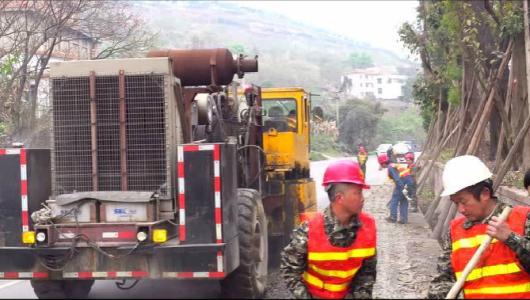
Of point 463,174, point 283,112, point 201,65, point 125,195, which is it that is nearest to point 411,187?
point 283,112

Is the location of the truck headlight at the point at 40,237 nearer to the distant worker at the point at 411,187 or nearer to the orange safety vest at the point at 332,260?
the orange safety vest at the point at 332,260

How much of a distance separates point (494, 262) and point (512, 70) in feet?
31.9

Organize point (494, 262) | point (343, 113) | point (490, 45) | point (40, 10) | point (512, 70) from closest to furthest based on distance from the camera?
point (494, 262)
point (512, 70)
point (490, 45)
point (40, 10)
point (343, 113)

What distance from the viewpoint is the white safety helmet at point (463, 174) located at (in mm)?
3711

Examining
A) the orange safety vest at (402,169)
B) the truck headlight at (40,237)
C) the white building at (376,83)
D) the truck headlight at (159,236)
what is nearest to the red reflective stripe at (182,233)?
the truck headlight at (159,236)

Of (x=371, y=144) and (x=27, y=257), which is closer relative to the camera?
(x=27, y=257)

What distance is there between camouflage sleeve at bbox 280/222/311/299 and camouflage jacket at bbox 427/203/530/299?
0.72 meters

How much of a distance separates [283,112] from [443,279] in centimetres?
785

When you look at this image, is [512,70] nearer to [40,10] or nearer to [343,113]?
[40,10]

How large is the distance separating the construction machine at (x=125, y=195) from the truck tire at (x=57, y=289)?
0.01 m

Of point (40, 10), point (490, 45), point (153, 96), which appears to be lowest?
point (153, 96)

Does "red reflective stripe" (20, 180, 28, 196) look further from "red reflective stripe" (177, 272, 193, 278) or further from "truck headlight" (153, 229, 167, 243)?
"red reflective stripe" (177, 272, 193, 278)

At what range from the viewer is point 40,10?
67.9ft

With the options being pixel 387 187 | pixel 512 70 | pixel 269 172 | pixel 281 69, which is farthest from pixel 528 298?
pixel 281 69
